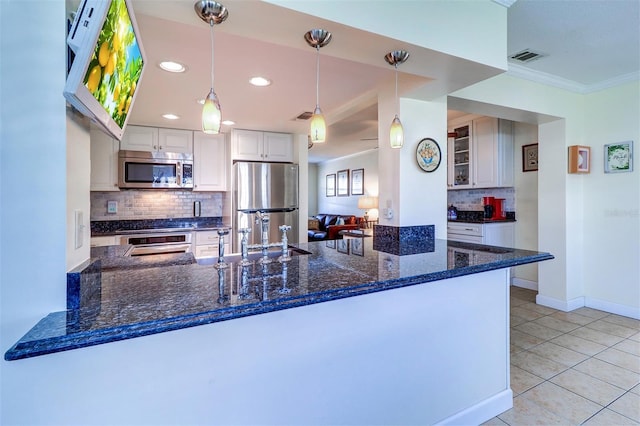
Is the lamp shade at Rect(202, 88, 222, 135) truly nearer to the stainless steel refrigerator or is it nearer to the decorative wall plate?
the decorative wall plate

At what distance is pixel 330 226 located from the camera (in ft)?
22.2

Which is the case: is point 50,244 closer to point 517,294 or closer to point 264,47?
point 264,47

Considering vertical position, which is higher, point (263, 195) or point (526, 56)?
point (526, 56)

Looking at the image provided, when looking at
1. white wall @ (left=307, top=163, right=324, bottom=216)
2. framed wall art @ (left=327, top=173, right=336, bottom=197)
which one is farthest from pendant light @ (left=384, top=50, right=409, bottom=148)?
white wall @ (left=307, top=163, right=324, bottom=216)

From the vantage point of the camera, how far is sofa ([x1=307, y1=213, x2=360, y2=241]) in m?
6.32

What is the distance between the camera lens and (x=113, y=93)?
3.76ft

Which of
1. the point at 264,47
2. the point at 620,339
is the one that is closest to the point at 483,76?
the point at 264,47

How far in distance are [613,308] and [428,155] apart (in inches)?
115

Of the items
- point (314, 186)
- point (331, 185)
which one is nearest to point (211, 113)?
point (331, 185)

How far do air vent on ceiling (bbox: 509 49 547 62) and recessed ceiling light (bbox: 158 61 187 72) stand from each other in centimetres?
271

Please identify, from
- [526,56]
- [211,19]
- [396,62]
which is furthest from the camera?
[526,56]

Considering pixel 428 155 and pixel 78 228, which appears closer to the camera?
pixel 78 228

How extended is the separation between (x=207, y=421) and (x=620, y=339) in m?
3.53

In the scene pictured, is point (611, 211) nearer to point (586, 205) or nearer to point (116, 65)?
point (586, 205)
